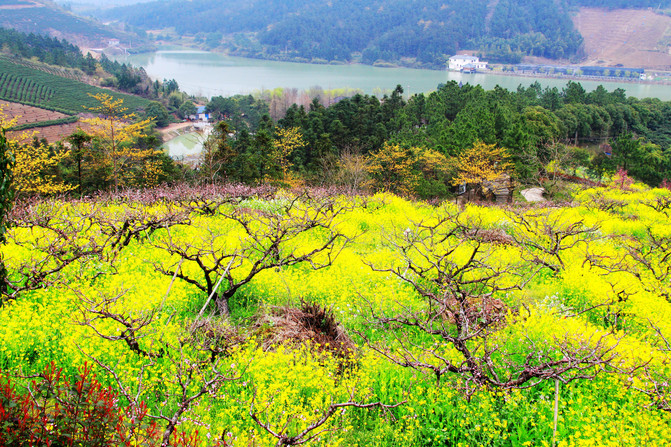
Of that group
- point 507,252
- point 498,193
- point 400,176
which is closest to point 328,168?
point 400,176

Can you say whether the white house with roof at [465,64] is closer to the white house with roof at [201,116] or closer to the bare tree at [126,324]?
the white house with roof at [201,116]

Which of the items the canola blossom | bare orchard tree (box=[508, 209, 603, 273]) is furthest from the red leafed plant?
bare orchard tree (box=[508, 209, 603, 273])

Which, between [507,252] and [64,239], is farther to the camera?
[507,252]

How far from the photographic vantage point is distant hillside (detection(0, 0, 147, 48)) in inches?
6476

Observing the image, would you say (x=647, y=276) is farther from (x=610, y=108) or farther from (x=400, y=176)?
(x=610, y=108)

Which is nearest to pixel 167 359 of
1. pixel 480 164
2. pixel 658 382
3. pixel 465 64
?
pixel 658 382

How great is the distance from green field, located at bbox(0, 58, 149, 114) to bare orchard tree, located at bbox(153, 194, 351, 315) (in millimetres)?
71993

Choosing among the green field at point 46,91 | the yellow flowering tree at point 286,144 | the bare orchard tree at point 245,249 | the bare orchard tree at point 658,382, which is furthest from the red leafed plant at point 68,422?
the green field at point 46,91

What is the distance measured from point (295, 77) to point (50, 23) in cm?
11500

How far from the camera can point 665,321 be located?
694 centimetres

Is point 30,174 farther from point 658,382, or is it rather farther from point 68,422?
point 658,382

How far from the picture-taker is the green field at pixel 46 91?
71812 millimetres

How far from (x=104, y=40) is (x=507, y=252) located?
21550 cm

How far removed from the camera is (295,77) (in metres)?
135
